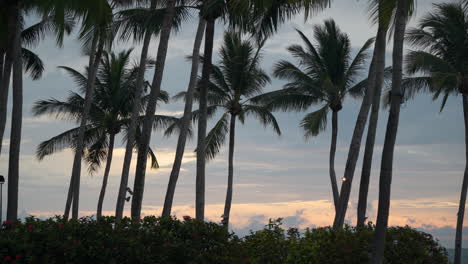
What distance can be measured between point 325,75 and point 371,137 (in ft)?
57.1

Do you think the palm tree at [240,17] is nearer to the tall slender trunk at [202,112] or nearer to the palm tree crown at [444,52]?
the tall slender trunk at [202,112]

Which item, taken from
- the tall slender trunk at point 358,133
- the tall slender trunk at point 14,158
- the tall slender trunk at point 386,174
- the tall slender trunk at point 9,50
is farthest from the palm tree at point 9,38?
the tall slender trunk at point 386,174

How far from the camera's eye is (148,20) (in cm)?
1950

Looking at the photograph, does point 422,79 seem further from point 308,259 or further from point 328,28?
point 308,259

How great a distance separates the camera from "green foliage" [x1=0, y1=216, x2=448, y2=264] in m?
11.1

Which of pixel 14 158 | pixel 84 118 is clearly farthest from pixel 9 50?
pixel 84 118

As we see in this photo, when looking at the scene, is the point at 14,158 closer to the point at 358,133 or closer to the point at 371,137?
the point at 358,133

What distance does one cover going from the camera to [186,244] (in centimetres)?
1280

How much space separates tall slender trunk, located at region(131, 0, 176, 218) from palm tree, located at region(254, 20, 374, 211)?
1577cm

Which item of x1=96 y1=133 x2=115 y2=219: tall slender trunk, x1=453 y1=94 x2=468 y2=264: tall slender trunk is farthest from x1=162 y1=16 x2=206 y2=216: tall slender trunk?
x1=453 y1=94 x2=468 y2=264: tall slender trunk

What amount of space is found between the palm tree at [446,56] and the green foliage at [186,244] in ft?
48.5

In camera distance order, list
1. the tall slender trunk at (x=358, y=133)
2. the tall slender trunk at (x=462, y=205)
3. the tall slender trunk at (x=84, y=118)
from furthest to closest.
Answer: the tall slender trunk at (x=462, y=205)
the tall slender trunk at (x=84, y=118)
the tall slender trunk at (x=358, y=133)

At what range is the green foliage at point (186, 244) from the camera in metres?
11.1

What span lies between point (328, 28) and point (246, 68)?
509 centimetres
